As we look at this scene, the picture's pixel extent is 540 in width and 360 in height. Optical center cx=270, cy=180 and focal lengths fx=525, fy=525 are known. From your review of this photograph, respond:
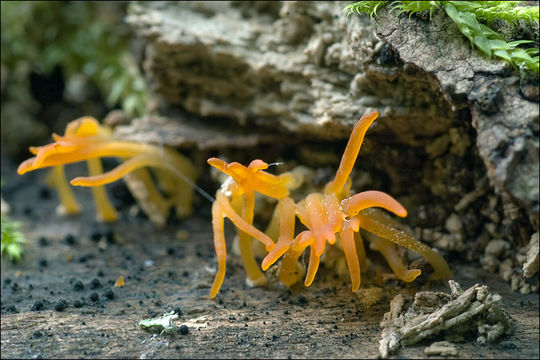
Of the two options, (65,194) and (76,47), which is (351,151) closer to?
(65,194)

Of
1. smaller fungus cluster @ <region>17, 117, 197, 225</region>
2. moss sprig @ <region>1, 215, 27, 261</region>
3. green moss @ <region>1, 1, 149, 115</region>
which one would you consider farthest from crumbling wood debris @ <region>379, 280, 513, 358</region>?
green moss @ <region>1, 1, 149, 115</region>

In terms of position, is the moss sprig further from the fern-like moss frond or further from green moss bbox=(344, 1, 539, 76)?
green moss bbox=(344, 1, 539, 76)

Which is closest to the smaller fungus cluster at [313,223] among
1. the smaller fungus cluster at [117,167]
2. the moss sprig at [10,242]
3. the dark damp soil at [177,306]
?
the dark damp soil at [177,306]

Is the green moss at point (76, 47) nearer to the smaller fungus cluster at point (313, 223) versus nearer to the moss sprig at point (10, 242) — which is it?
the moss sprig at point (10, 242)

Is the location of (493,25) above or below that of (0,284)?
above

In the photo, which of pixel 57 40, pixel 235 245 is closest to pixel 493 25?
pixel 235 245

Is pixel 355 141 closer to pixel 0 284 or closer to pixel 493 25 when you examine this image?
pixel 493 25

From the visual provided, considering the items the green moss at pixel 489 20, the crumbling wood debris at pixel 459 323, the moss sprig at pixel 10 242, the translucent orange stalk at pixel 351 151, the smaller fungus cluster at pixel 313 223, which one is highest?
the green moss at pixel 489 20
